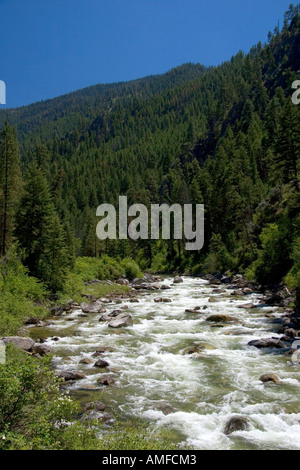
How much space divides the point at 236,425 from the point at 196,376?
4.36 metres

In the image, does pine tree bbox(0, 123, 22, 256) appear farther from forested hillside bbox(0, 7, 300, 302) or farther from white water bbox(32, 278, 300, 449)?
white water bbox(32, 278, 300, 449)

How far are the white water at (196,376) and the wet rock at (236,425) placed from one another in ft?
0.50

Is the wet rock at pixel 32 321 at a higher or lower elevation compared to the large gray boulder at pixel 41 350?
lower

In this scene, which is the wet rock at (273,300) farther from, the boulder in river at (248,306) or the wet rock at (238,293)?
the wet rock at (238,293)

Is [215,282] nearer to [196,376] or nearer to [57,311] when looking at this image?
[57,311]

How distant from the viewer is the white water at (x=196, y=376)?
1004 centimetres

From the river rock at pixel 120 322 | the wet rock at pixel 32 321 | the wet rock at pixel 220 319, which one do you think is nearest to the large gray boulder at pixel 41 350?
the river rock at pixel 120 322

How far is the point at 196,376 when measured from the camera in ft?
46.7

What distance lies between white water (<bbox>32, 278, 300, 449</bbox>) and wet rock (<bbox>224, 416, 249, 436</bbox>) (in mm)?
151

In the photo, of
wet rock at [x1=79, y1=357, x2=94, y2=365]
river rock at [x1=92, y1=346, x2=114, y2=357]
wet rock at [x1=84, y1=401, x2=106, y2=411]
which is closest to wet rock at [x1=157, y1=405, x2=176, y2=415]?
wet rock at [x1=84, y1=401, x2=106, y2=411]

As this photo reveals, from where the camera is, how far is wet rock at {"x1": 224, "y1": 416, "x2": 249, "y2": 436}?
9812 mm

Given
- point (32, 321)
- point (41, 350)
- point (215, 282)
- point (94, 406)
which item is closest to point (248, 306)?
point (32, 321)

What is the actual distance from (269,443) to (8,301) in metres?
17.9
